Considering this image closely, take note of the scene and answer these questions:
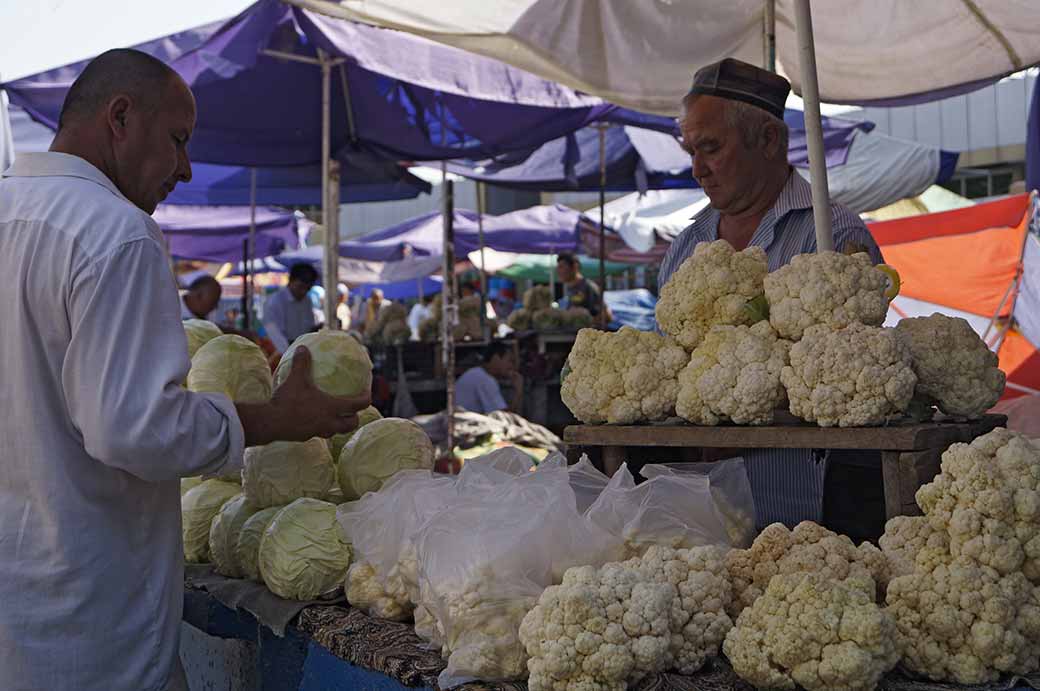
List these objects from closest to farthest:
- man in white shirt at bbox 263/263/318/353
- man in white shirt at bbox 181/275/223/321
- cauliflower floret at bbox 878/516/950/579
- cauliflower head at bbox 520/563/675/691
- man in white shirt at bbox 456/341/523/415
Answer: cauliflower head at bbox 520/563/675/691 < cauliflower floret at bbox 878/516/950/579 < man in white shirt at bbox 181/275/223/321 < man in white shirt at bbox 456/341/523/415 < man in white shirt at bbox 263/263/318/353

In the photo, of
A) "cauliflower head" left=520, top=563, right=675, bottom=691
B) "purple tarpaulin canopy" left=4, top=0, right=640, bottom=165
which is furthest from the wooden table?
"purple tarpaulin canopy" left=4, top=0, right=640, bottom=165

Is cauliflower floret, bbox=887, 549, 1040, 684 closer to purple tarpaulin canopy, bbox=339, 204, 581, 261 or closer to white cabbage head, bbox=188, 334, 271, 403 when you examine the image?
white cabbage head, bbox=188, 334, 271, 403

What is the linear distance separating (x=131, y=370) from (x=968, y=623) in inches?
57.6

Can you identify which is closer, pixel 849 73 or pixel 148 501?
pixel 148 501

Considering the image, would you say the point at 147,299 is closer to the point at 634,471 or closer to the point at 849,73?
the point at 634,471

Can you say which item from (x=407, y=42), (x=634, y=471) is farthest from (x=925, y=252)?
(x=634, y=471)

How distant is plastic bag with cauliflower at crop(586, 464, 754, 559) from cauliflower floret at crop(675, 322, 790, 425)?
16cm

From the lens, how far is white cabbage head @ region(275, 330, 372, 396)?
9.34 ft

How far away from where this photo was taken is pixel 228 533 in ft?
8.99

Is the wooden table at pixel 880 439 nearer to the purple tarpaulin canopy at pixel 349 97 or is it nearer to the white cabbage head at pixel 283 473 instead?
the white cabbage head at pixel 283 473

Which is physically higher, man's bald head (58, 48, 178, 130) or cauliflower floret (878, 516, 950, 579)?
man's bald head (58, 48, 178, 130)

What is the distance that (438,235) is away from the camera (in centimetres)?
1777

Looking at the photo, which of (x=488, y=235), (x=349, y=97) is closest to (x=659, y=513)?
(x=349, y=97)

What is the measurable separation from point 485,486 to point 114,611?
2.70 ft
